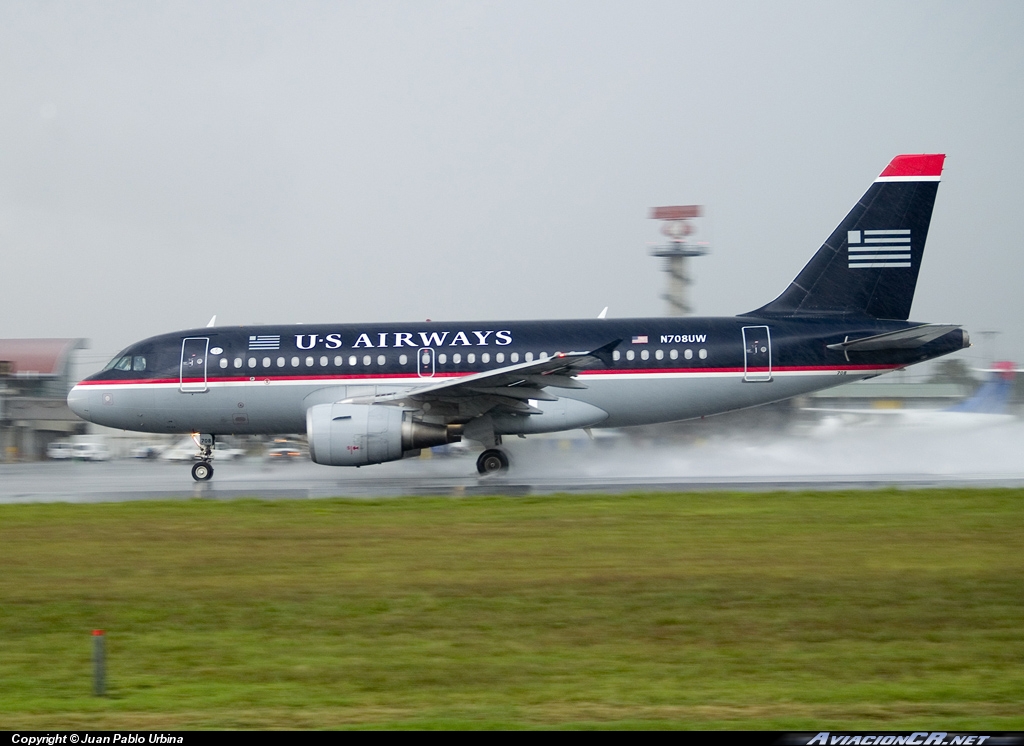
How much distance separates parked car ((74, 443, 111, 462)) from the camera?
35.4 meters

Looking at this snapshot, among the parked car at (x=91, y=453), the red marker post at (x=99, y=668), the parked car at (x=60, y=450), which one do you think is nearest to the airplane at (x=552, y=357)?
the red marker post at (x=99, y=668)

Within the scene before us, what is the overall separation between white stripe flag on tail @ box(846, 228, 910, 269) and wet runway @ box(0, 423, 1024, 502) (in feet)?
13.4

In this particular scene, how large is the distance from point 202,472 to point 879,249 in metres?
14.7

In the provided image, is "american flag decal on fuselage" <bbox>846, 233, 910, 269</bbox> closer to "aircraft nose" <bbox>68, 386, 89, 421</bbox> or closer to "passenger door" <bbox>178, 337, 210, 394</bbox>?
"passenger door" <bbox>178, 337, 210, 394</bbox>

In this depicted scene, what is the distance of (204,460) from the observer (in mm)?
20031

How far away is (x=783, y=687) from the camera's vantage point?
19.9 feet

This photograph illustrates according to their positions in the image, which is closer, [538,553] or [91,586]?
[91,586]

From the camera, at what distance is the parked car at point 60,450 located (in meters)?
36.9

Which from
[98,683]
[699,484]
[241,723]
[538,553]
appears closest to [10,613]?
[98,683]

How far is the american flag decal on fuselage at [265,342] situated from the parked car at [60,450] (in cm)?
1967

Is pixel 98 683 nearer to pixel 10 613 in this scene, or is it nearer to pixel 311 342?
pixel 10 613

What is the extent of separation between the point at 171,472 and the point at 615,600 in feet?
55.2

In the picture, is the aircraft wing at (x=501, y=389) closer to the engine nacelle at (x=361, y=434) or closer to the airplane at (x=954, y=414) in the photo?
the engine nacelle at (x=361, y=434)

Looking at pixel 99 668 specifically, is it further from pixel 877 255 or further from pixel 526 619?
pixel 877 255
